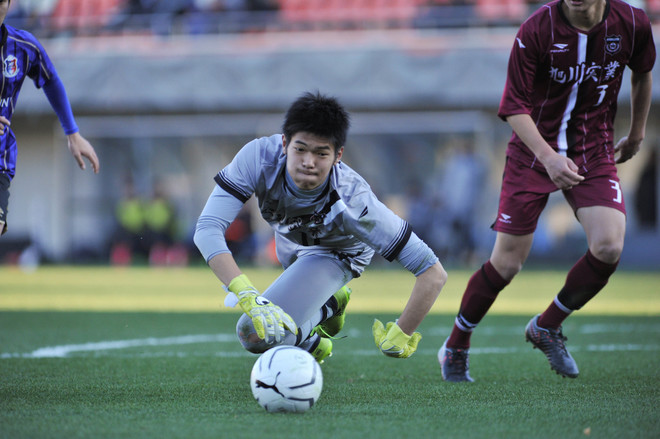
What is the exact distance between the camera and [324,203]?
4609mm

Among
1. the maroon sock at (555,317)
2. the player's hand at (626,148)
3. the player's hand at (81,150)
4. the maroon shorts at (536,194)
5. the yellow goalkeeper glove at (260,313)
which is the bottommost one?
the maroon sock at (555,317)

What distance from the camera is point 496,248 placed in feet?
17.1

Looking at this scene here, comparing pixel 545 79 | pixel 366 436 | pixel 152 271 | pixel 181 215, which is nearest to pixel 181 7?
pixel 181 215

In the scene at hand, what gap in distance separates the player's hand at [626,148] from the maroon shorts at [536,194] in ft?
1.25

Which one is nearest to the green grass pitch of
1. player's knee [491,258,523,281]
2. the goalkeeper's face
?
player's knee [491,258,523,281]

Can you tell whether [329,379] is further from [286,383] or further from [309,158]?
[309,158]

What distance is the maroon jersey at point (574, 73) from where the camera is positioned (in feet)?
16.4

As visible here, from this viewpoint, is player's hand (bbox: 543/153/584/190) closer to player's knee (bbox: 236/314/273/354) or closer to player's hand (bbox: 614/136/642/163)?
player's hand (bbox: 614/136/642/163)

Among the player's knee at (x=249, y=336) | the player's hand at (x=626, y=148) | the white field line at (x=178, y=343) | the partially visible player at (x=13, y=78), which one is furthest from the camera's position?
the white field line at (x=178, y=343)

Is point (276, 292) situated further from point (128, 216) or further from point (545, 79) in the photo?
point (128, 216)

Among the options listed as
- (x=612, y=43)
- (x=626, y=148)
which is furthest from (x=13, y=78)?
(x=626, y=148)

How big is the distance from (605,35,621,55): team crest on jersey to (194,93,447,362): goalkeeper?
5.27 ft

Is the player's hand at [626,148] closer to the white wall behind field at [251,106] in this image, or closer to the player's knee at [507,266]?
the player's knee at [507,266]

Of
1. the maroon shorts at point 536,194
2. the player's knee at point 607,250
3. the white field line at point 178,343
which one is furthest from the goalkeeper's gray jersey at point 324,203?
the white field line at point 178,343
